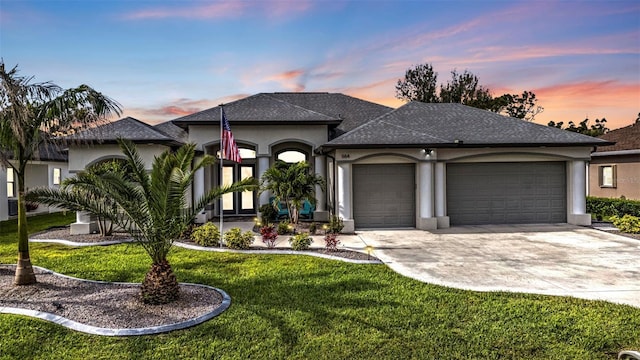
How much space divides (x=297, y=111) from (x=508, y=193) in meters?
9.85

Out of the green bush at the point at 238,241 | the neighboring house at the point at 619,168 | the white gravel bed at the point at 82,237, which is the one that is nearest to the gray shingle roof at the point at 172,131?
the white gravel bed at the point at 82,237

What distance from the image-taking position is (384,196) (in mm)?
13922

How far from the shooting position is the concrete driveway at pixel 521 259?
22.7 feet

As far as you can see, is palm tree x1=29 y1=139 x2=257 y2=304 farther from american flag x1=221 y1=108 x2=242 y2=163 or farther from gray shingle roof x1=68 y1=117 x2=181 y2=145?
gray shingle roof x1=68 y1=117 x2=181 y2=145

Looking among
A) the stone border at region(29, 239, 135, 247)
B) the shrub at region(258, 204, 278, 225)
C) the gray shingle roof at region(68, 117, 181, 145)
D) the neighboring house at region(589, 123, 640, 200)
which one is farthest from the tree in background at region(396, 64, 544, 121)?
the stone border at region(29, 239, 135, 247)

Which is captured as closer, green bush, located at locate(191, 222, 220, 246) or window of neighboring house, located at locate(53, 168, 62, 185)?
green bush, located at locate(191, 222, 220, 246)

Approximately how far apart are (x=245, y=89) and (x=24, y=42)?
10498mm

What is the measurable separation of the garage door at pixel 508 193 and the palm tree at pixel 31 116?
12.5 m

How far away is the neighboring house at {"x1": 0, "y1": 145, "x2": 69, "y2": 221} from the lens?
1738cm

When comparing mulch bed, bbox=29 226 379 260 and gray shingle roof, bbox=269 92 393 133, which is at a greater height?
gray shingle roof, bbox=269 92 393 133

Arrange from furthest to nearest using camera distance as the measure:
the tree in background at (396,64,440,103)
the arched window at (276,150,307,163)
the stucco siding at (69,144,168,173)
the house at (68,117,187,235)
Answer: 1. the tree in background at (396,64,440,103)
2. the arched window at (276,150,307,163)
3. the stucco siding at (69,144,168,173)
4. the house at (68,117,187,235)

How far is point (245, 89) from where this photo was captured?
21047 mm

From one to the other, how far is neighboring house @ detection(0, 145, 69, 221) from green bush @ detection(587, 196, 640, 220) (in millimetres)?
25952

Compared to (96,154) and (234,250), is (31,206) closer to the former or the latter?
(96,154)
